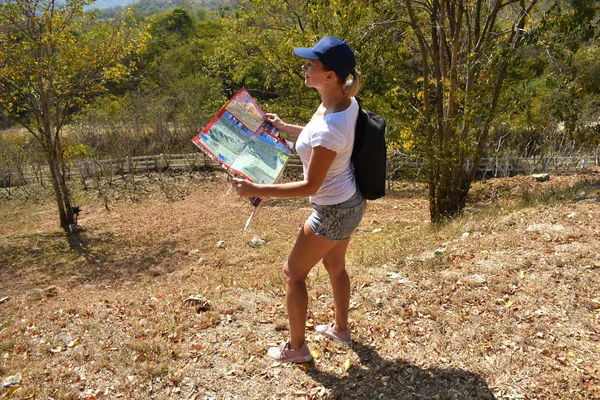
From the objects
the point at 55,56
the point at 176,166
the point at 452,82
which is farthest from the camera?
the point at 176,166

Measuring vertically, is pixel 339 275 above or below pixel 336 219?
below

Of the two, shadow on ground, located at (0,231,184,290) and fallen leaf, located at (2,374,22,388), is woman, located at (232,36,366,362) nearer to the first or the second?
fallen leaf, located at (2,374,22,388)

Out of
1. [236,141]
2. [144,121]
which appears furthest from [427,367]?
[144,121]

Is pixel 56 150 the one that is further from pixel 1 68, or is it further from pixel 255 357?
pixel 255 357

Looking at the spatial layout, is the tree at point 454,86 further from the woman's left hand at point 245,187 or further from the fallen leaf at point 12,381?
the fallen leaf at point 12,381

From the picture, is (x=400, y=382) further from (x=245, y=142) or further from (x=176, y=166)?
(x=176, y=166)

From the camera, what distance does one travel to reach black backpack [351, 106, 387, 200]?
8.41 feet

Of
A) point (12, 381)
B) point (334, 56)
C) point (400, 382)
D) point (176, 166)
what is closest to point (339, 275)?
point (400, 382)

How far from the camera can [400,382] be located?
9.81 ft

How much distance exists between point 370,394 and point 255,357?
2.96 ft

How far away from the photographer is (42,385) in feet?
10.6

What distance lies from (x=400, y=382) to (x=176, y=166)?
1661 centimetres

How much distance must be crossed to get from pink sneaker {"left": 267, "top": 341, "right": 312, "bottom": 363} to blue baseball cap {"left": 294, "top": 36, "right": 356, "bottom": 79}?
1.81 metres

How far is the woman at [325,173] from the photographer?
2354mm
